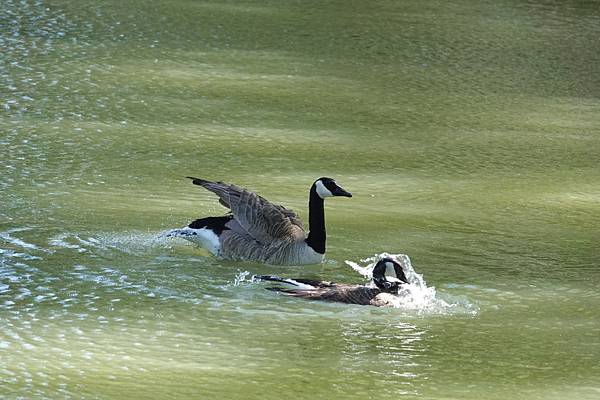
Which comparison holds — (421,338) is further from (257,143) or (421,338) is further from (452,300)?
(257,143)

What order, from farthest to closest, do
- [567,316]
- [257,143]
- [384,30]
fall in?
[384,30] → [257,143] → [567,316]

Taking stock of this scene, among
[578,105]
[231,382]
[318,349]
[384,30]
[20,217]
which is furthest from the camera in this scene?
[384,30]

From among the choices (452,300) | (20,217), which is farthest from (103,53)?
(452,300)

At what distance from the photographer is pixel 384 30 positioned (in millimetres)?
13367

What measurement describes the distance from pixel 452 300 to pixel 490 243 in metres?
1.15

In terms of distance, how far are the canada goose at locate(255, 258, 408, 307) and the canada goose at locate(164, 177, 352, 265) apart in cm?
47

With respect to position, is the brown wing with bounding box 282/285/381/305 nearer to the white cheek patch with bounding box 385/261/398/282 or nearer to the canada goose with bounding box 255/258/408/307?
the canada goose with bounding box 255/258/408/307

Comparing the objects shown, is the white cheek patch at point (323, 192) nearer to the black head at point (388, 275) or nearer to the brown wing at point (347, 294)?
the black head at point (388, 275)

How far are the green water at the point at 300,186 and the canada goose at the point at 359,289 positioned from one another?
7 centimetres

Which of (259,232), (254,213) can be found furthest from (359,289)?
(254,213)

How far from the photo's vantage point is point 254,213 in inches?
270

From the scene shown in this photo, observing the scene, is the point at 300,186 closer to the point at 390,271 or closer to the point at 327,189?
the point at 327,189

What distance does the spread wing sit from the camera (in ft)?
22.2

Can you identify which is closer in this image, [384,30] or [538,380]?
[538,380]
